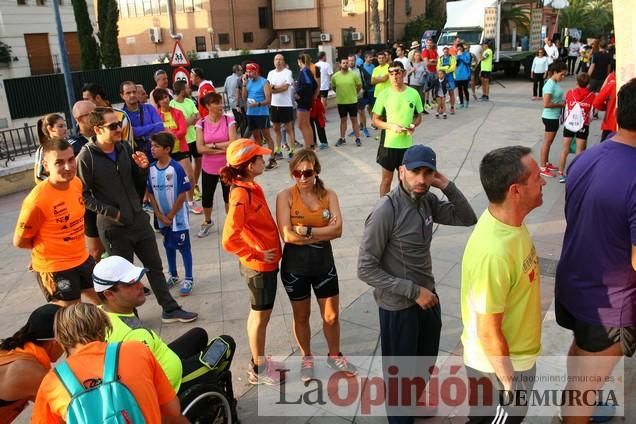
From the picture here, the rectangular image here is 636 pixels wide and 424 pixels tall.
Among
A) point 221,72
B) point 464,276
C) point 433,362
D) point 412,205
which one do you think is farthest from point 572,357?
point 221,72

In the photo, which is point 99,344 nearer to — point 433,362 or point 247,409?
point 247,409

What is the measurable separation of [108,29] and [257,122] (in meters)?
15.5

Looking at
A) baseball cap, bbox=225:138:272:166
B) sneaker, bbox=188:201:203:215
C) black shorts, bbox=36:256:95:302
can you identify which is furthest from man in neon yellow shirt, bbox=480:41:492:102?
black shorts, bbox=36:256:95:302

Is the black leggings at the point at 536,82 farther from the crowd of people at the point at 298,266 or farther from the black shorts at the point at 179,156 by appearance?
the crowd of people at the point at 298,266

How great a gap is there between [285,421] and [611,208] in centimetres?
230

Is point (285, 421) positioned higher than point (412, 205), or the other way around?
point (412, 205)

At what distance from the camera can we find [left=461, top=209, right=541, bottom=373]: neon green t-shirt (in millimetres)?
2223

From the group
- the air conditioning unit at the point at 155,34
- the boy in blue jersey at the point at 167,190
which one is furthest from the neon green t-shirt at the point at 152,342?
the air conditioning unit at the point at 155,34

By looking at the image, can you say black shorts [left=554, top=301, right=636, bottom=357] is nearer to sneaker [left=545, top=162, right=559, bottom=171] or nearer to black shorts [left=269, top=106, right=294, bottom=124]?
sneaker [left=545, top=162, right=559, bottom=171]

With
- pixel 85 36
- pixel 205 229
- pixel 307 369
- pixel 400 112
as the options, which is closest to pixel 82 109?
pixel 205 229

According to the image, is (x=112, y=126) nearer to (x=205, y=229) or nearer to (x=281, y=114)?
(x=205, y=229)

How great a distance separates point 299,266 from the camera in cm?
352

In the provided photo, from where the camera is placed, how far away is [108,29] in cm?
2162

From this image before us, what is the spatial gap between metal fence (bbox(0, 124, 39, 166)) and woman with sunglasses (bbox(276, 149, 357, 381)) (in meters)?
7.61
